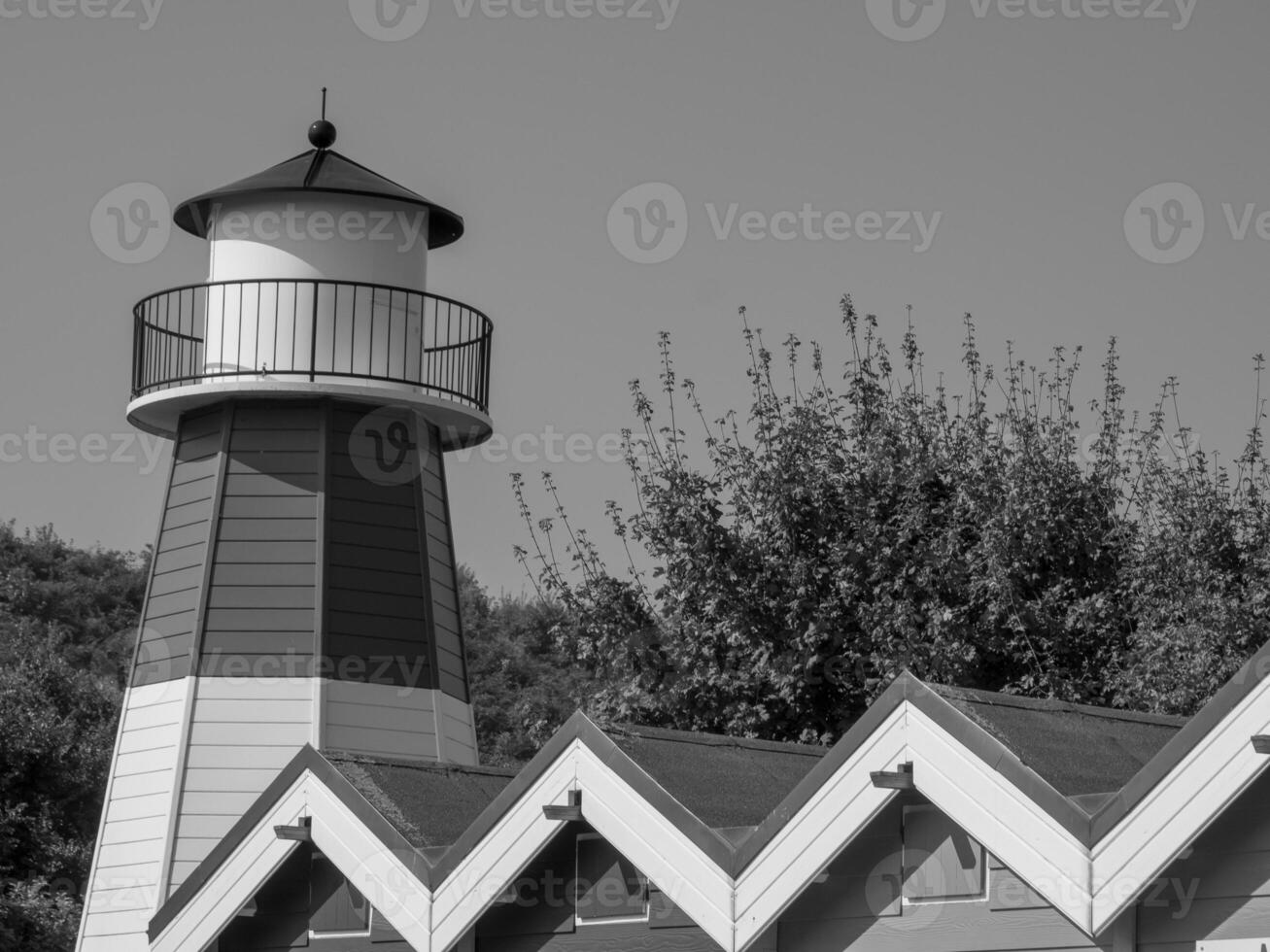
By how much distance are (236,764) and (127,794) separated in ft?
4.95

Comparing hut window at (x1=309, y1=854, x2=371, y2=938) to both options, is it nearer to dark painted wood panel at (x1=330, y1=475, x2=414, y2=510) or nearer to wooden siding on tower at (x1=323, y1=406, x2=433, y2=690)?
wooden siding on tower at (x1=323, y1=406, x2=433, y2=690)

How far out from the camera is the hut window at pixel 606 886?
53.4 feet

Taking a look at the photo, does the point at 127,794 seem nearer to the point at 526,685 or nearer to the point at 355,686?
the point at 355,686

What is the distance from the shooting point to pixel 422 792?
18141 mm

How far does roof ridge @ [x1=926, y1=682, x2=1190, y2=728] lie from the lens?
46.8ft

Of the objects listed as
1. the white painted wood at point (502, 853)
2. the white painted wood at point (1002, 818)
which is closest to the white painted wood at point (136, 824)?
the white painted wood at point (502, 853)

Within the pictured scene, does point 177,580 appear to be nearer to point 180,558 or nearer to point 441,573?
point 180,558

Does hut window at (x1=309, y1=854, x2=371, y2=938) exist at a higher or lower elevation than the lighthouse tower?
lower

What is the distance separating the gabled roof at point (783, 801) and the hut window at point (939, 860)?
0.57 meters

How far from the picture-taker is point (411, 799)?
17.8 meters

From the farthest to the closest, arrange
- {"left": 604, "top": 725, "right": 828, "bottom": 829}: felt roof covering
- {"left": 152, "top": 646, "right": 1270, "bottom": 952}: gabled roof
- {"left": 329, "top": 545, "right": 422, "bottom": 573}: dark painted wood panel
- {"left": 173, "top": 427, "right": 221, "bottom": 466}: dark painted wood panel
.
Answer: {"left": 173, "top": 427, "right": 221, "bottom": 466}: dark painted wood panel, {"left": 329, "top": 545, "right": 422, "bottom": 573}: dark painted wood panel, {"left": 604, "top": 725, "right": 828, "bottom": 829}: felt roof covering, {"left": 152, "top": 646, "right": 1270, "bottom": 952}: gabled roof

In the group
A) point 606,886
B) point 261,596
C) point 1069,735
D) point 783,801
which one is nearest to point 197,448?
point 261,596

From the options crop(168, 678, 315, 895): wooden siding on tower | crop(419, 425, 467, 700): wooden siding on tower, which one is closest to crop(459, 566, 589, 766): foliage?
crop(419, 425, 467, 700): wooden siding on tower

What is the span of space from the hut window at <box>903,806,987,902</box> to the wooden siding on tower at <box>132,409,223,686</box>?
11.6m
